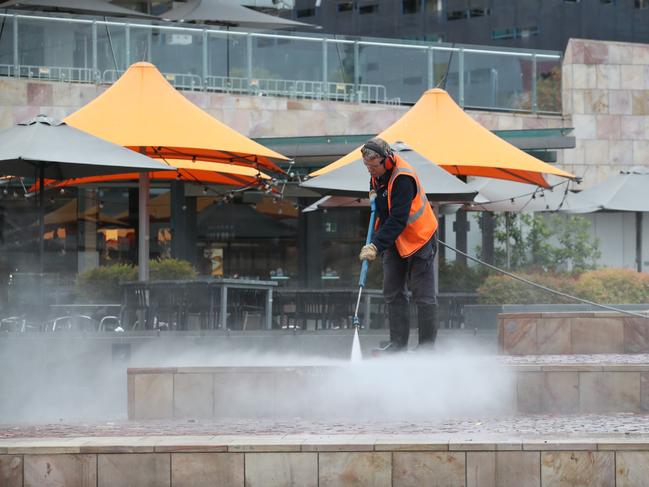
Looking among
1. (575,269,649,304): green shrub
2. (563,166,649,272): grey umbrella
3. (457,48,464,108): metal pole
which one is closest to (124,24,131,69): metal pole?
(457,48,464,108): metal pole

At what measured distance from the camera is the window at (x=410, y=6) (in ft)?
183

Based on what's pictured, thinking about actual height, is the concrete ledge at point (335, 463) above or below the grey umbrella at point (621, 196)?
below

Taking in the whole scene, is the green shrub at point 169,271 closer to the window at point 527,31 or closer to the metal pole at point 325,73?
the metal pole at point 325,73

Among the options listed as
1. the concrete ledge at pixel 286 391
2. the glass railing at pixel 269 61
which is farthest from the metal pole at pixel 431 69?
the concrete ledge at pixel 286 391

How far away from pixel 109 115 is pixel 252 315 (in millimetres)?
3263

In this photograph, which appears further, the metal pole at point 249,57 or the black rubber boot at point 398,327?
the metal pole at point 249,57

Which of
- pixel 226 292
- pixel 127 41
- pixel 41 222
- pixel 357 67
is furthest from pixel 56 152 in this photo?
pixel 357 67

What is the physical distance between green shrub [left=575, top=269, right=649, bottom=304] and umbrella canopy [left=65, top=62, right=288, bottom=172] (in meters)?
4.02

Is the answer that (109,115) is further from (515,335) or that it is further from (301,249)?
(301,249)

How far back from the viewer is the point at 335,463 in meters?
6.68

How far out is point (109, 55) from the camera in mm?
23250

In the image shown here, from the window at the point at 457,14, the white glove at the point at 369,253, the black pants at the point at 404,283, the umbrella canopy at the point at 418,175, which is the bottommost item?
the black pants at the point at 404,283

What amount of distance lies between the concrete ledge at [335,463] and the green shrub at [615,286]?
9951 millimetres

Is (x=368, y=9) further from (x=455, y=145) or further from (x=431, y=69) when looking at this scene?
(x=455, y=145)
